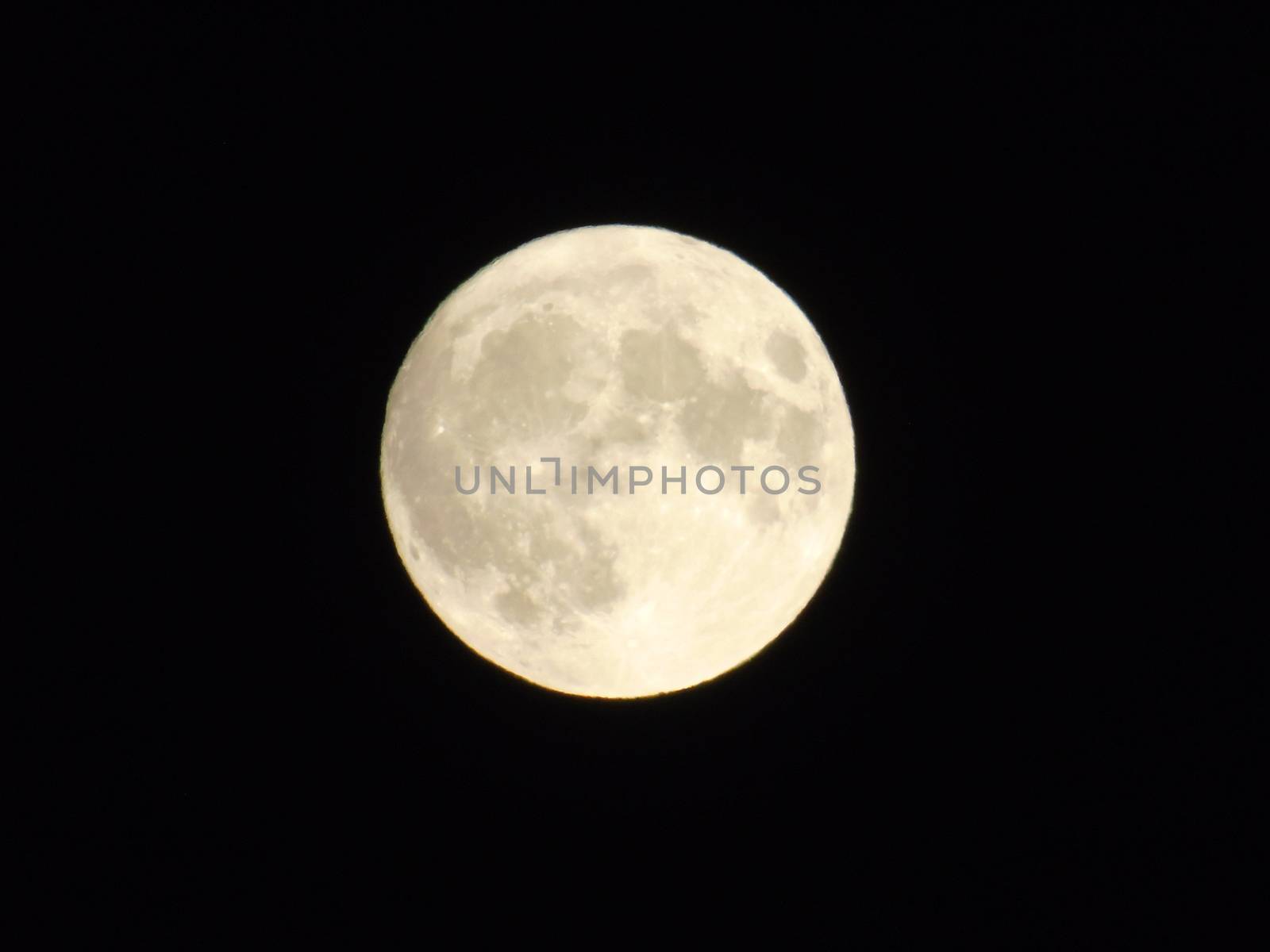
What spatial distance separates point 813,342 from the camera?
413 cm

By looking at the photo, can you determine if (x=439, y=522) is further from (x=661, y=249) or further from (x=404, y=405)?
(x=661, y=249)

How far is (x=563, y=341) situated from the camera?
354cm

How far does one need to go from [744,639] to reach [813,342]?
1.33 meters

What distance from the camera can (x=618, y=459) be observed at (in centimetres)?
339

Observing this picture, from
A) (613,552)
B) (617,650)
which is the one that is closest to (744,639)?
(617,650)

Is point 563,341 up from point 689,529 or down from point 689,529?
up

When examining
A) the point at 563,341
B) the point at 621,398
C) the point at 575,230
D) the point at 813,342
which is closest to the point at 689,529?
the point at 621,398

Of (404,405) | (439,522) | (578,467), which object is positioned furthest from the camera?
(404,405)

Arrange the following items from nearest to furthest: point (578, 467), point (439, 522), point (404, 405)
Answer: point (578, 467)
point (439, 522)
point (404, 405)

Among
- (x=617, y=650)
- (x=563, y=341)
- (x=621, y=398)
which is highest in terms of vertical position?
(x=563, y=341)

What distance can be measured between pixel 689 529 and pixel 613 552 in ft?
0.98

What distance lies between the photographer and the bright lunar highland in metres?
3.44

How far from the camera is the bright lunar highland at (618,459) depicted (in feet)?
11.3

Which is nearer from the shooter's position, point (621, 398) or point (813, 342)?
point (621, 398)
